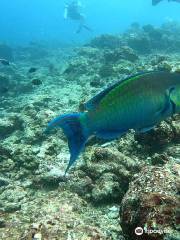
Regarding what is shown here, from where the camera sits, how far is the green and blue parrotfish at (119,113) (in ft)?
8.00

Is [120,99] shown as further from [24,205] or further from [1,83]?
[1,83]

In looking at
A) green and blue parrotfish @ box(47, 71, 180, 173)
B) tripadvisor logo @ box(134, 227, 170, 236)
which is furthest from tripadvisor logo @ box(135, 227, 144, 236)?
green and blue parrotfish @ box(47, 71, 180, 173)

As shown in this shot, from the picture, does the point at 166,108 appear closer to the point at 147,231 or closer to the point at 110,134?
the point at 110,134

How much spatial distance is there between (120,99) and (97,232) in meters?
2.41

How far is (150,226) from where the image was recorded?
11.7ft

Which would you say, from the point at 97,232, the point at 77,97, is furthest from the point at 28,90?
the point at 97,232

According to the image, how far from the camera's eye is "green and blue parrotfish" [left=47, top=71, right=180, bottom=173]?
244 cm

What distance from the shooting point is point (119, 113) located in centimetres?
244

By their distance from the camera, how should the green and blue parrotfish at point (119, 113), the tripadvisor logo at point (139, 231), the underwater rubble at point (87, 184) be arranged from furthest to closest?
the underwater rubble at point (87, 184), the tripadvisor logo at point (139, 231), the green and blue parrotfish at point (119, 113)

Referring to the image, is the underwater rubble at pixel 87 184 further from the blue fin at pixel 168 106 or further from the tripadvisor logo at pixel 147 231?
the blue fin at pixel 168 106

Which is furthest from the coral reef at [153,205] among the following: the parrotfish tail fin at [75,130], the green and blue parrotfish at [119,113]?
the parrotfish tail fin at [75,130]

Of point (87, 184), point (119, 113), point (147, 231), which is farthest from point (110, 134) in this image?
point (87, 184)

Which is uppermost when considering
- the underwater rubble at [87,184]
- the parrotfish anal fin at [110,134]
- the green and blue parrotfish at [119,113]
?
the green and blue parrotfish at [119,113]

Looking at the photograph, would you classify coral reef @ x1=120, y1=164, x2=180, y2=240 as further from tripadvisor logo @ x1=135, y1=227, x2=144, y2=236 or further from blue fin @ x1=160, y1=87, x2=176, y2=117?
blue fin @ x1=160, y1=87, x2=176, y2=117
